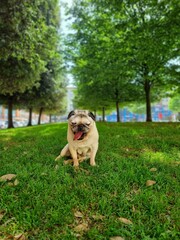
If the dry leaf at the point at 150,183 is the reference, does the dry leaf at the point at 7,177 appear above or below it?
above

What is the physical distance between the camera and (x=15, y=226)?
199 cm

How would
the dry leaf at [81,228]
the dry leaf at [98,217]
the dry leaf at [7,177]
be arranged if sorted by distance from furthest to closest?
the dry leaf at [7,177] < the dry leaf at [98,217] < the dry leaf at [81,228]

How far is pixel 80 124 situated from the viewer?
314 centimetres

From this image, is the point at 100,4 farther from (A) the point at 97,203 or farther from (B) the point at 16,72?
(A) the point at 97,203

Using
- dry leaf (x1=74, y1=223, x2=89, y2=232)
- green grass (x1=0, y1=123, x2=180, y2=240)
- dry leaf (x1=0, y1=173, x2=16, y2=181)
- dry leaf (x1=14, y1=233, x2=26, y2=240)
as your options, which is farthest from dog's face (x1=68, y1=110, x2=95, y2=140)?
dry leaf (x1=14, y1=233, x2=26, y2=240)

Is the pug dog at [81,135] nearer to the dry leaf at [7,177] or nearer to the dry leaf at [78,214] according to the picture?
the dry leaf at [7,177]

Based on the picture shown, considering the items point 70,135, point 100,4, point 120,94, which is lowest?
point 70,135

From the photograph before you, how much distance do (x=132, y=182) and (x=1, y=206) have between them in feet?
6.02

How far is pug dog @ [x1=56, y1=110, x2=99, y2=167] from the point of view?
3143mm

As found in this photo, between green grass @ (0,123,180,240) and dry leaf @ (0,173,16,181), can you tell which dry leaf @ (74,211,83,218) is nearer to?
green grass @ (0,123,180,240)

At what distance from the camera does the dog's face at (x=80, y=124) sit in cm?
313

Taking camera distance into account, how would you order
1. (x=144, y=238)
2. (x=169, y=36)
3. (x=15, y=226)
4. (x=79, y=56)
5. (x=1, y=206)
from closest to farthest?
(x=144, y=238) → (x=15, y=226) → (x=1, y=206) → (x=169, y=36) → (x=79, y=56)

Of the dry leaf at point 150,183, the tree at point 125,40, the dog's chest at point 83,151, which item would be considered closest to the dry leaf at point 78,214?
the dry leaf at point 150,183

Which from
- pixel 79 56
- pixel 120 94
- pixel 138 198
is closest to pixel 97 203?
pixel 138 198
